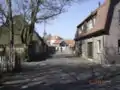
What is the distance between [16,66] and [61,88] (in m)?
10.3

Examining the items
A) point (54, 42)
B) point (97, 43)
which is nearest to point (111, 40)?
point (97, 43)

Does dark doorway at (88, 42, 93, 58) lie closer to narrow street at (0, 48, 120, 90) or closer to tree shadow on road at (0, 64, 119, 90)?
narrow street at (0, 48, 120, 90)

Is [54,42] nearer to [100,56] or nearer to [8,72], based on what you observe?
[100,56]

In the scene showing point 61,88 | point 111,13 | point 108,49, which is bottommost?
point 61,88

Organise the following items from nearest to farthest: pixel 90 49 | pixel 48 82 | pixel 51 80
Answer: pixel 48 82
pixel 51 80
pixel 90 49

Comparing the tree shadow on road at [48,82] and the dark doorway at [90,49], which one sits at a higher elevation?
the dark doorway at [90,49]

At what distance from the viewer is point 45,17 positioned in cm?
4066

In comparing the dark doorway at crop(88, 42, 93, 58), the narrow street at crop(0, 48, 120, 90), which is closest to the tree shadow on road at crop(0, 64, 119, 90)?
the narrow street at crop(0, 48, 120, 90)

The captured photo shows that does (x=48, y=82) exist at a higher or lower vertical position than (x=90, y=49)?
→ lower

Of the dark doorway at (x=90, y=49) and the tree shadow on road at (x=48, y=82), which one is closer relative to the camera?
the tree shadow on road at (x=48, y=82)

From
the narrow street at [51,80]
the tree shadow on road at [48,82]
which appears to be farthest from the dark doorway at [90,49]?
the tree shadow on road at [48,82]

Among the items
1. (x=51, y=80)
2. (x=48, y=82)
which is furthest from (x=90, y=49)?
(x=48, y=82)

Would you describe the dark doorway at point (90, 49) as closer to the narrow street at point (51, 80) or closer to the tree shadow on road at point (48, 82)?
the narrow street at point (51, 80)

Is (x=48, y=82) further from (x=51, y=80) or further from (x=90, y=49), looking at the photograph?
(x=90, y=49)
